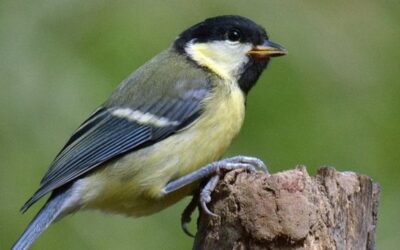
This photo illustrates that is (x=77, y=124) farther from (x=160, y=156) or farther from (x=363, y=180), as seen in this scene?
(x=363, y=180)

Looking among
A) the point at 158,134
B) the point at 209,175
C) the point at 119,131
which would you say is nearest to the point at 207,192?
the point at 209,175

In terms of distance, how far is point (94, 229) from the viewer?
16.3 ft

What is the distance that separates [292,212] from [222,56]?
1293 mm

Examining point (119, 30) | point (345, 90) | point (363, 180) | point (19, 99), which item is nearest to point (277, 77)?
point (345, 90)

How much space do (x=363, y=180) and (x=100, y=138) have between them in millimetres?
1144

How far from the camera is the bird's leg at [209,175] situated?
374 cm

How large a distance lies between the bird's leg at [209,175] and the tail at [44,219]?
0.34 m

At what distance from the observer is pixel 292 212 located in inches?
135

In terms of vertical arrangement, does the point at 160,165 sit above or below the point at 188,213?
above

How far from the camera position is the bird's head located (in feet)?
15.0

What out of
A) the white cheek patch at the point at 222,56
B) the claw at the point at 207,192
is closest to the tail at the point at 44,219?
the claw at the point at 207,192

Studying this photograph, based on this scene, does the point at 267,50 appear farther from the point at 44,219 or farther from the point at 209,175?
the point at 44,219

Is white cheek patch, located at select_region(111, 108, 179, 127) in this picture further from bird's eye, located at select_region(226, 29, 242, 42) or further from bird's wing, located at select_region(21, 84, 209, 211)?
bird's eye, located at select_region(226, 29, 242, 42)

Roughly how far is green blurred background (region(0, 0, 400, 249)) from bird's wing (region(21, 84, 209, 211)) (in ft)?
1.36
